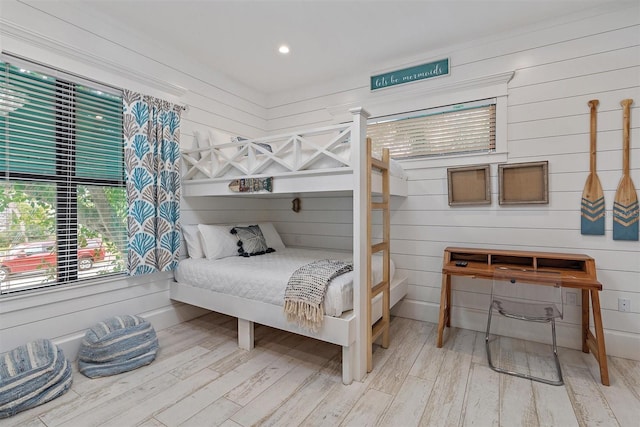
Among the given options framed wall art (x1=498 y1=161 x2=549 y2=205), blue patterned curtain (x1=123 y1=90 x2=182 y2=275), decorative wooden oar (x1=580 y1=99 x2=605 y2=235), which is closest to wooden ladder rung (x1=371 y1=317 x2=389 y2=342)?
framed wall art (x1=498 y1=161 x2=549 y2=205)

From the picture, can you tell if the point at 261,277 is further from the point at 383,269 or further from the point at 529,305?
the point at 529,305

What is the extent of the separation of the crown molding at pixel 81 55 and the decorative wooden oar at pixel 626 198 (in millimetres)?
3653

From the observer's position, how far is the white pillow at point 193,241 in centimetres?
293

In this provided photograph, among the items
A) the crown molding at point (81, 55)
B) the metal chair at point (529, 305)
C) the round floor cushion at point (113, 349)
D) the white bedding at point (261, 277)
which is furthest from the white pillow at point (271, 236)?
the metal chair at point (529, 305)

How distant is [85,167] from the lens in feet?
7.67

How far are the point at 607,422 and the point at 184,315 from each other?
3.17 meters

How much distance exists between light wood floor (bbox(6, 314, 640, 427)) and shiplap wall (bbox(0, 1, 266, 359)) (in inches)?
18.8

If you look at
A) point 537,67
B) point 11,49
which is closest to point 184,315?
point 11,49

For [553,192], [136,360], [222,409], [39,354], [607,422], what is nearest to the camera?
[607,422]

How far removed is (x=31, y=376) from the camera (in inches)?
68.2

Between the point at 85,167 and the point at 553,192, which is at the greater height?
the point at 85,167

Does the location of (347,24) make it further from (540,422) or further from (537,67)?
(540,422)

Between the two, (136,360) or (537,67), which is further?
(537,67)

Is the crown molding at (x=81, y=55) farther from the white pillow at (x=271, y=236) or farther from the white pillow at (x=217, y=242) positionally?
the white pillow at (x=271, y=236)
